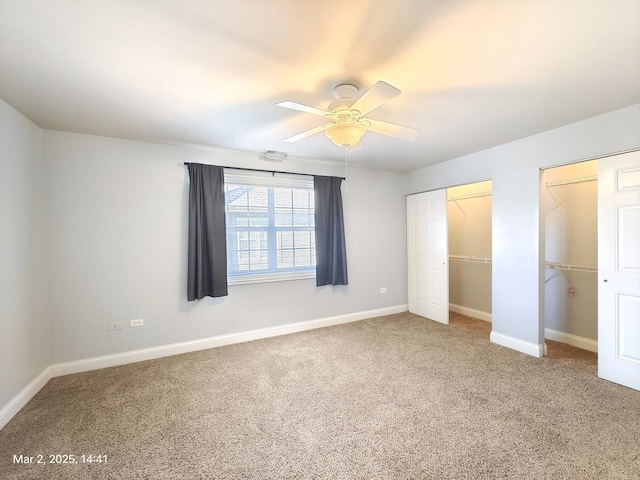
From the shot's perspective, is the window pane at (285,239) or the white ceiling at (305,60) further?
the window pane at (285,239)

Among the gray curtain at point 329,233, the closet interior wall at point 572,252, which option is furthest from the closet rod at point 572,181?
the gray curtain at point 329,233

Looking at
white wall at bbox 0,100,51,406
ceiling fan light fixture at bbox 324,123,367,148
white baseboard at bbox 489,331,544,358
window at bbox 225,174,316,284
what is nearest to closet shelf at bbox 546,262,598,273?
white baseboard at bbox 489,331,544,358

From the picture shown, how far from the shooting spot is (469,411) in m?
2.11

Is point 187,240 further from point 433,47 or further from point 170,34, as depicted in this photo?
point 433,47

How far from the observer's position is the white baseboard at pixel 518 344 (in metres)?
3.05

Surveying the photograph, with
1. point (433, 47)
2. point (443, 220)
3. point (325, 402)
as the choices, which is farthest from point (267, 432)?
point (443, 220)

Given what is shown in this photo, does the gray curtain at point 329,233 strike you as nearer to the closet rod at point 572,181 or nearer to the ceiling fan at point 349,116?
the ceiling fan at point 349,116

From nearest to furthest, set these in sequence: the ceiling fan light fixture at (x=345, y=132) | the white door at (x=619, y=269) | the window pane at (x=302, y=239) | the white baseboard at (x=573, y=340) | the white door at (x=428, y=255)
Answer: the ceiling fan light fixture at (x=345, y=132) → the white door at (x=619, y=269) → the white baseboard at (x=573, y=340) → the window pane at (x=302, y=239) → the white door at (x=428, y=255)

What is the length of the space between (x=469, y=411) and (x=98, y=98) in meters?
3.75

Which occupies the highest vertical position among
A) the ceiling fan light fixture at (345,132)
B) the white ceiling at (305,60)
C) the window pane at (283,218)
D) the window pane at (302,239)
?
the white ceiling at (305,60)

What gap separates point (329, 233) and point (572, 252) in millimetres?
3109

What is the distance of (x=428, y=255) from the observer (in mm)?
4473

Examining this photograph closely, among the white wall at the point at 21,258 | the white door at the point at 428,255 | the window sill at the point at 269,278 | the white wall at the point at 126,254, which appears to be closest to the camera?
the white wall at the point at 21,258

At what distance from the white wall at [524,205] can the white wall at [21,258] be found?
4836 millimetres
